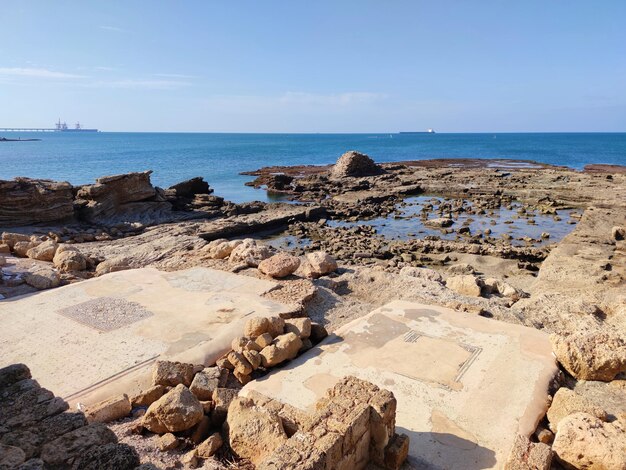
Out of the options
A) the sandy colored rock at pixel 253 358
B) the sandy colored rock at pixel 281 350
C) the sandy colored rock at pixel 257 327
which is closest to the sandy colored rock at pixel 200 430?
the sandy colored rock at pixel 253 358

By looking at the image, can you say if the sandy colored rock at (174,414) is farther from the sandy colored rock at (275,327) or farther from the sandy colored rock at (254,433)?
the sandy colored rock at (275,327)

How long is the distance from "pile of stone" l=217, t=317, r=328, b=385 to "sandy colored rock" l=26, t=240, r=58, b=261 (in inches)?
293

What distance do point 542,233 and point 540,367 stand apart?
577 inches

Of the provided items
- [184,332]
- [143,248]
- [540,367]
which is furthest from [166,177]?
[540,367]

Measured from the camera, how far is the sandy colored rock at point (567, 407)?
441 cm

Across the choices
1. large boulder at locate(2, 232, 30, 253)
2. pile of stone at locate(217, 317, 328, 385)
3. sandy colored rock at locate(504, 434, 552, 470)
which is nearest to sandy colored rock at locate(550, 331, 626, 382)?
sandy colored rock at locate(504, 434, 552, 470)

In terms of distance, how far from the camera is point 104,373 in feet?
17.9

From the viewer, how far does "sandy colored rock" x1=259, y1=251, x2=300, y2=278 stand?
357 inches

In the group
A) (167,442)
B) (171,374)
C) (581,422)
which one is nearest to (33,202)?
(171,374)

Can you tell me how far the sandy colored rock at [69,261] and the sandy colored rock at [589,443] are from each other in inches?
398

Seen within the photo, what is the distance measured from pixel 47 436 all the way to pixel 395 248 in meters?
13.8

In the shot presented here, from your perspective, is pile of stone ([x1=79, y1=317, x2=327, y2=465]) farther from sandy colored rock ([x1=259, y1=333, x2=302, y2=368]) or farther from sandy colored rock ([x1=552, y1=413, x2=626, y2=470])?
sandy colored rock ([x1=552, y1=413, x2=626, y2=470])

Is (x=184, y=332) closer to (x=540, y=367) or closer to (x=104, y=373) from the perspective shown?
(x=104, y=373)

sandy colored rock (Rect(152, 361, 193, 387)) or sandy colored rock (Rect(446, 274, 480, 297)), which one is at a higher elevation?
sandy colored rock (Rect(152, 361, 193, 387))
